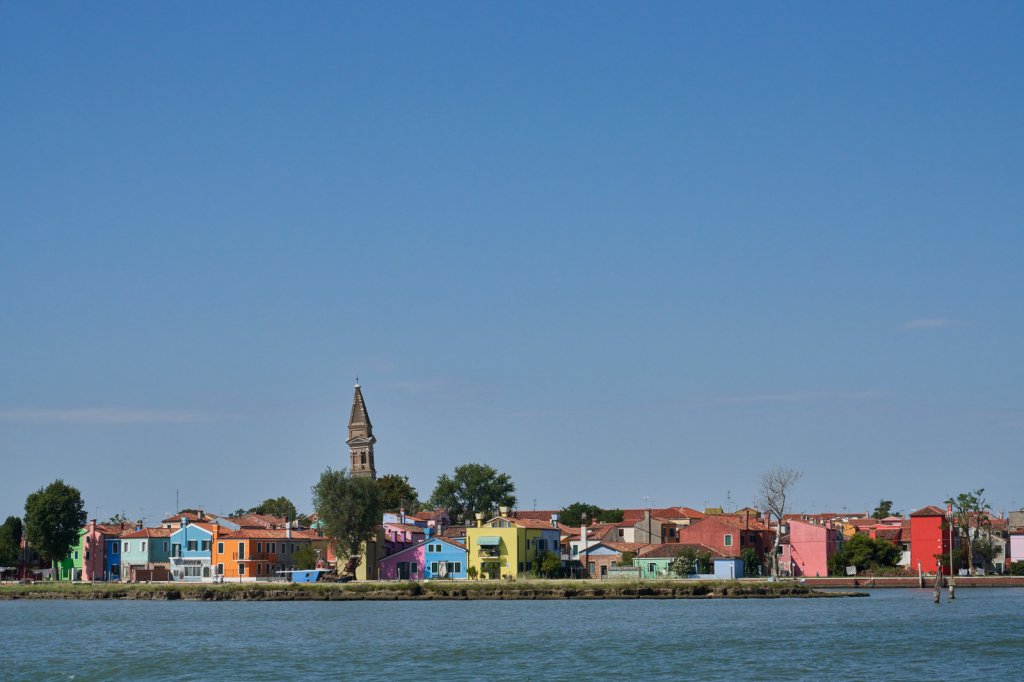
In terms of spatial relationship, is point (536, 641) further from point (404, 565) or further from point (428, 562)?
point (404, 565)

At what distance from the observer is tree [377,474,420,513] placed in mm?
126844

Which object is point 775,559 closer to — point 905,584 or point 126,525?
point 905,584

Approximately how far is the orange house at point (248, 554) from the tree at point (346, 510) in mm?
6650

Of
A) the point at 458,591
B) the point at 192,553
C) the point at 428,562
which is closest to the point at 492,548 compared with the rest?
the point at 428,562

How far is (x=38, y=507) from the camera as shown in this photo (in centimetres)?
9712

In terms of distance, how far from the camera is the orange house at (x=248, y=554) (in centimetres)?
9194

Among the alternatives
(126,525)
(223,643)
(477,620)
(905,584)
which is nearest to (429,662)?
(223,643)

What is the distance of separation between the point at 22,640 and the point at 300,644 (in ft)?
36.5

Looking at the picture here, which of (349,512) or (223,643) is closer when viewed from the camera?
(223,643)

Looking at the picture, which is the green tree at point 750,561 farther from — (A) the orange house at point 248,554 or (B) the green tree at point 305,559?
(A) the orange house at point 248,554

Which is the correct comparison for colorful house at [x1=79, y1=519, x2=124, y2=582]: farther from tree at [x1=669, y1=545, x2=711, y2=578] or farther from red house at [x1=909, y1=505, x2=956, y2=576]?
red house at [x1=909, y1=505, x2=956, y2=576]

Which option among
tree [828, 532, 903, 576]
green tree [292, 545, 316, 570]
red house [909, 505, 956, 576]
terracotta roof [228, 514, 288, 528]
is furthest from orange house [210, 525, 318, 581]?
red house [909, 505, 956, 576]

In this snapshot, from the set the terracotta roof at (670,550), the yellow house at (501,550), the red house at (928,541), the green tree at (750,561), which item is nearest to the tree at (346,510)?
the yellow house at (501,550)

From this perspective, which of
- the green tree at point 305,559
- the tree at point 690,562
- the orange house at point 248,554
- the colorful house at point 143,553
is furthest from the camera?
the colorful house at point 143,553
